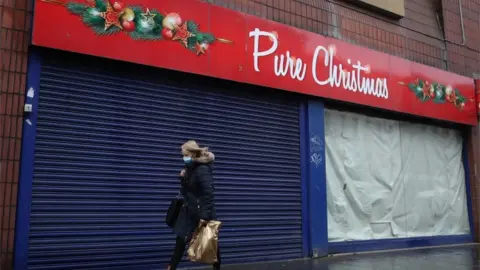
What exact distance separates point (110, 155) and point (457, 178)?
7948mm

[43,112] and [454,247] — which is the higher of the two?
[43,112]

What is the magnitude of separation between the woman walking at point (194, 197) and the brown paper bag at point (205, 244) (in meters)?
0.08

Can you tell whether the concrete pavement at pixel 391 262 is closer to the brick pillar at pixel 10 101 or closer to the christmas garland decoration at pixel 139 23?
the brick pillar at pixel 10 101

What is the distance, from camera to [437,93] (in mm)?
10133

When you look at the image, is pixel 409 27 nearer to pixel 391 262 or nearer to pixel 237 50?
pixel 237 50

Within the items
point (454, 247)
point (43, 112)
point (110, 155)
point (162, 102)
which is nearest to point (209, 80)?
point (162, 102)

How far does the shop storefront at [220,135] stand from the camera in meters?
5.63

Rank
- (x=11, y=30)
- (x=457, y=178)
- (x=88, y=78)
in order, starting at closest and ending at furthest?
(x=11, y=30) → (x=88, y=78) → (x=457, y=178)

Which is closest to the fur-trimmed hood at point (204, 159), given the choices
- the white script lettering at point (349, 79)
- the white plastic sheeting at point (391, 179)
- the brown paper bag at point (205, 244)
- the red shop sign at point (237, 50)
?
the brown paper bag at point (205, 244)

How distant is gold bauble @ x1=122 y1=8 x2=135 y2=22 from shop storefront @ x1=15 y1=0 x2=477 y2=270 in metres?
0.02

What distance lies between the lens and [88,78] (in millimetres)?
5996

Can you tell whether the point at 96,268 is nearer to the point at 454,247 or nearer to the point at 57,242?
the point at 57,242

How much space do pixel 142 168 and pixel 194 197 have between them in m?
1.26

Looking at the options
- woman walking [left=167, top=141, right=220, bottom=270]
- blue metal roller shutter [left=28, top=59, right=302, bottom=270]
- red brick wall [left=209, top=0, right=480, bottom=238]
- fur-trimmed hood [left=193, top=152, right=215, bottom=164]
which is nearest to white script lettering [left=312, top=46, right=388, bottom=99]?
red brick wall [left=209, top=0, right=480, bottom=238]
